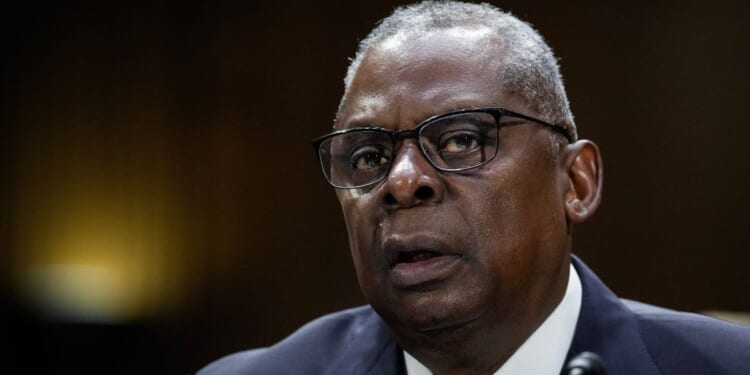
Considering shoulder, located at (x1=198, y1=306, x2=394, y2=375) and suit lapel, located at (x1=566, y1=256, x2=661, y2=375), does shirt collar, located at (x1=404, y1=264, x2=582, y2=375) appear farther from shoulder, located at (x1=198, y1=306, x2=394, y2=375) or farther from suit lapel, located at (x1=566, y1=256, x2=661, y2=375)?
shoulder, located at (x1=198, y1=306, x2=394, y2=375)

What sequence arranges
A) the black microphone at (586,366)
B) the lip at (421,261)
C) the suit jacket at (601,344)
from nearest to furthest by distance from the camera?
the black microphone at (586,366), the lip at (421,261), the suit jacket at (601,344)

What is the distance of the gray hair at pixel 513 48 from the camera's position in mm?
1671

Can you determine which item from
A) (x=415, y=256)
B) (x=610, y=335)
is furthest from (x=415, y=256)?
(x=610, y=335)

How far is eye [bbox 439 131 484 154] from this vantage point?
158 cm

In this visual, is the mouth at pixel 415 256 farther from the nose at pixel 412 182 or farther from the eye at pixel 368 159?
the eye at pixel 368 159

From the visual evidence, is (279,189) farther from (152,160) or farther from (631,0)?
(631,0)

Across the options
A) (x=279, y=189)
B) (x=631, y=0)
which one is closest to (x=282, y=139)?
(x=279, y=189)

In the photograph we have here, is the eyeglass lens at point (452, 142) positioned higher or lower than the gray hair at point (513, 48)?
lower

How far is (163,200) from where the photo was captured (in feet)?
13.6

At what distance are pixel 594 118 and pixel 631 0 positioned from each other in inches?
19.2

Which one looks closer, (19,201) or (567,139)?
(567,139)

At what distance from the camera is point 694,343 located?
166 centimetres

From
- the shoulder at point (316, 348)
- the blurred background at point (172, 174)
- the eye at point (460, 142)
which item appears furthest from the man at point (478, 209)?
the blurred background at point (172, 174)

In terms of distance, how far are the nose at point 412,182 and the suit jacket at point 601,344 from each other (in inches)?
15.7
